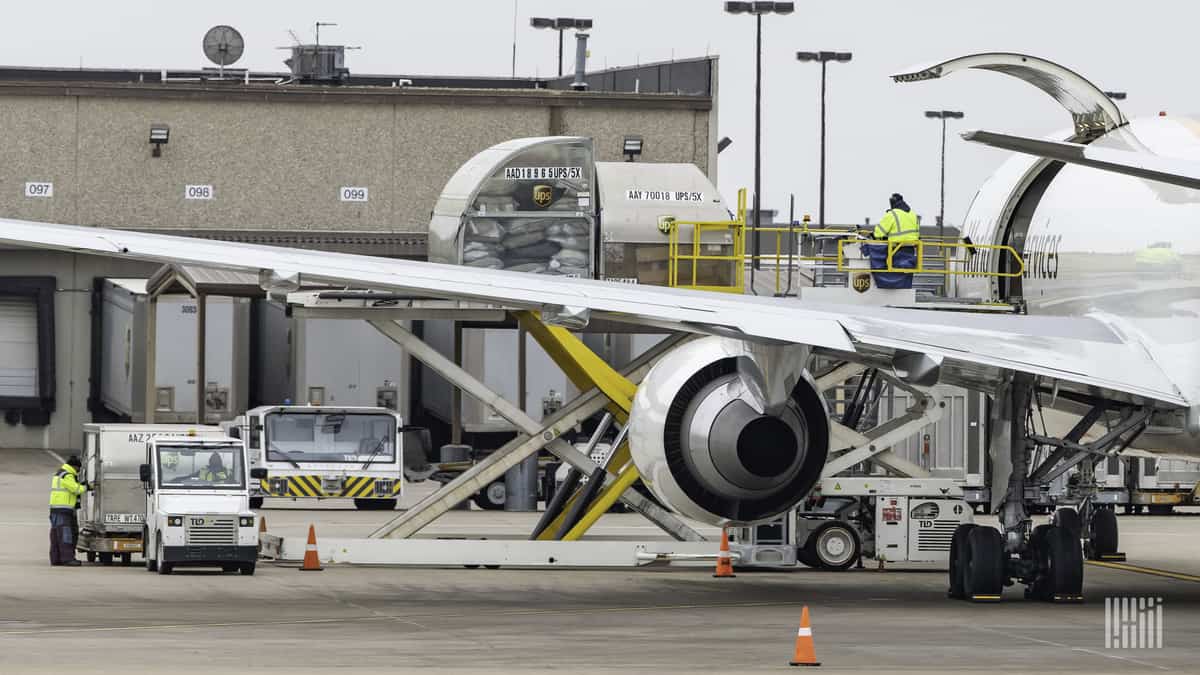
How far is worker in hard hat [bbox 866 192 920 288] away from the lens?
82.6ft

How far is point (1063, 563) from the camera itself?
21.8 meters

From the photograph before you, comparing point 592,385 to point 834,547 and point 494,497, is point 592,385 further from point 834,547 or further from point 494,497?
point 494,497

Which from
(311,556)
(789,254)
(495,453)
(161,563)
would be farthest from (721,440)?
(161,563)

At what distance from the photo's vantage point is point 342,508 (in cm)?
4422

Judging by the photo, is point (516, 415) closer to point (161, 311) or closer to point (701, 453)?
point (701, 453)

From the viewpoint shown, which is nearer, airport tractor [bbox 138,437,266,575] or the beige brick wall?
Result: airport tractor [bbox 138,437,266,575]

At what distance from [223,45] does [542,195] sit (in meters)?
43.7

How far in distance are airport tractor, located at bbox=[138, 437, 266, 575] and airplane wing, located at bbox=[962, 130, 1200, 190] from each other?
501 inches

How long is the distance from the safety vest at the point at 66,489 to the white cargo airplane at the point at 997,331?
28.5 ft

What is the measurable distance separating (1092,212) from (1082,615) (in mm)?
4178

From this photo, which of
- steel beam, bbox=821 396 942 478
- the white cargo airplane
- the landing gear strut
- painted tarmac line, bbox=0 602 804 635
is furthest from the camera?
steel beam, bbox=821 396 942 478

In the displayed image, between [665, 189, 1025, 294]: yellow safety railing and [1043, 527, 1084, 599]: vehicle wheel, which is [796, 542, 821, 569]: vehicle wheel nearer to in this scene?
[665, 189, 1025, 294]: yellow safety railing

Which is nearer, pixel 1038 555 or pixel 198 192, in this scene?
pixel 1038 555

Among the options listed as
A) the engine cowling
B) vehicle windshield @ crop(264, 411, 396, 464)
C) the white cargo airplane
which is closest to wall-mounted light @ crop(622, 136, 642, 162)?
vehicle windshield @ crop(264, 411, 396, 464)
